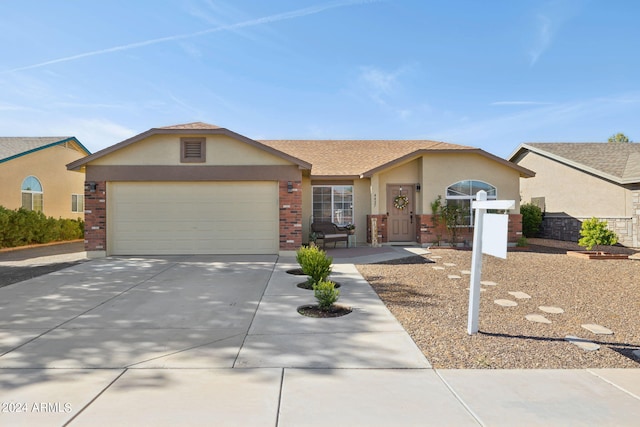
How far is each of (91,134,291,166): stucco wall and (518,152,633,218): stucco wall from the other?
44.4ft

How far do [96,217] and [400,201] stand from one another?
1084 cm

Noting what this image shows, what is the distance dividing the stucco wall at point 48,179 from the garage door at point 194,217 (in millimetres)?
7758

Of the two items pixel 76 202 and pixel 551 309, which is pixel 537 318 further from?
pixel 76 202

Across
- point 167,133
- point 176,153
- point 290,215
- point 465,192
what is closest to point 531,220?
point 465,192

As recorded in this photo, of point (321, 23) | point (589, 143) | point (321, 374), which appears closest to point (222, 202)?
point (321, 23)

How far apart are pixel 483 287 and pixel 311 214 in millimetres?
8617

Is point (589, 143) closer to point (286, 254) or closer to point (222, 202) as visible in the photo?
point (286, 254)

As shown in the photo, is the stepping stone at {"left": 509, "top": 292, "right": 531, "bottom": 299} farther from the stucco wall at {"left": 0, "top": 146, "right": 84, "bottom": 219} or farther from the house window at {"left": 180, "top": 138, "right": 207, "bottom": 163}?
the stucco wall at {"left": 0, "top": 146, "right": 84, "bottom": 219}

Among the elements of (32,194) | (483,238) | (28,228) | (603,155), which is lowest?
(28,228)

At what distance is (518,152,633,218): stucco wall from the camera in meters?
14.7

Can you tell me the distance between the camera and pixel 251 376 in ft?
10.8

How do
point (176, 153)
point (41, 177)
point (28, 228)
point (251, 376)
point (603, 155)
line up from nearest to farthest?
point (251, 376), point (176, 153), point (28, 228), point (603, 155), point (41, 177)

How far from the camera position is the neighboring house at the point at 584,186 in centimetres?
1420

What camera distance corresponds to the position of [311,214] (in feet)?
48.5
